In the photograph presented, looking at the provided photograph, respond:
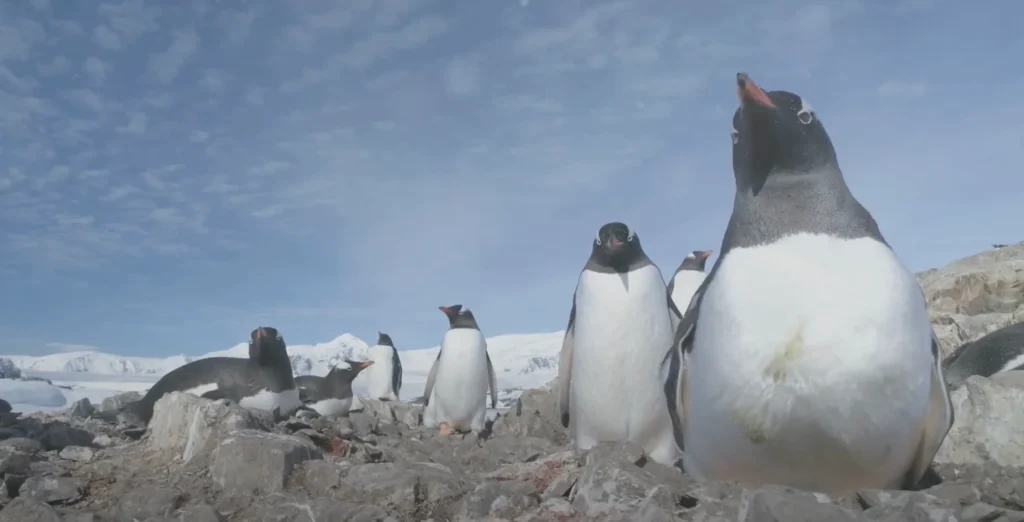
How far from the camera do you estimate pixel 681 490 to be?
2703mm

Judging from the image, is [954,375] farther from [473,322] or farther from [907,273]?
[473,322]

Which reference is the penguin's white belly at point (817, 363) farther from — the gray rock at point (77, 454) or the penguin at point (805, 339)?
the gray rock at point (77, 454)

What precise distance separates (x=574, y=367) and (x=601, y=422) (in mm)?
410

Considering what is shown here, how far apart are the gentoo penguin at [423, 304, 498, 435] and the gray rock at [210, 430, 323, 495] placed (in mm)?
6045

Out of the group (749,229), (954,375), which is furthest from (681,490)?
(954,375)

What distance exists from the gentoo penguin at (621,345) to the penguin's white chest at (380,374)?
12625 millimetres

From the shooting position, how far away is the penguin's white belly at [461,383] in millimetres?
10188

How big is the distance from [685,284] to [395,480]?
690 cm

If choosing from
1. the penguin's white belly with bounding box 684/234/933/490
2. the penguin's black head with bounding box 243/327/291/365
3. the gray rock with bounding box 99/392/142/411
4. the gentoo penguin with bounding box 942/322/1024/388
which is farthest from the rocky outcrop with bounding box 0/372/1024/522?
the gray rock with bounding box 99/392/142/411

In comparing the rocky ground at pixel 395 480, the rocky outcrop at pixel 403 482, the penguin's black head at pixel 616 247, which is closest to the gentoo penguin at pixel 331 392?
the rocky ground at pixel 395 480

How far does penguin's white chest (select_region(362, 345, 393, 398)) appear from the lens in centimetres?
1709

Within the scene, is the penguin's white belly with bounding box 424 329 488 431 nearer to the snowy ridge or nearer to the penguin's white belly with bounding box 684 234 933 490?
the penguin's white belly with bounding box 684 234 933 490

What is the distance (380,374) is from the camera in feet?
56.3

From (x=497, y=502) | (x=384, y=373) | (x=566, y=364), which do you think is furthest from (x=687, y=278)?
(x=384, y=373)
